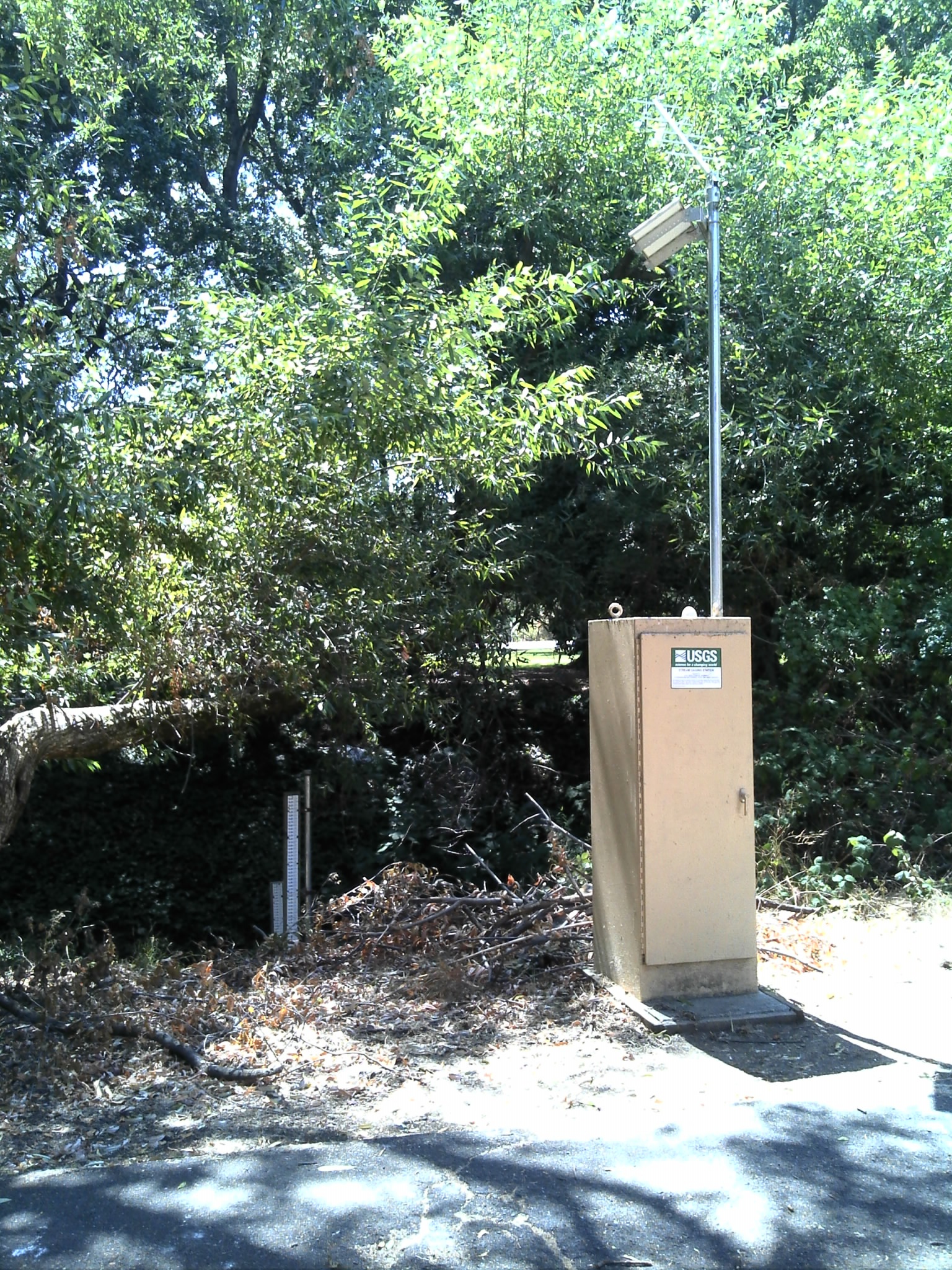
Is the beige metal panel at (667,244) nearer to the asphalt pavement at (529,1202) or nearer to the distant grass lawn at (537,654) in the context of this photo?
the asphalt pavement at (529,1202)

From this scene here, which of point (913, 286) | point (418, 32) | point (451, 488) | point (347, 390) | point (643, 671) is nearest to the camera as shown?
point (643, 671)

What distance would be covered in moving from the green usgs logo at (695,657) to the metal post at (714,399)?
0.34 m

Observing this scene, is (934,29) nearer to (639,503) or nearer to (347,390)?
(639,503)

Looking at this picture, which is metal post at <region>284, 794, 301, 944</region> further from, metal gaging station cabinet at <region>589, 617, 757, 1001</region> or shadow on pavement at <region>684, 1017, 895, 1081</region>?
shadow on pavement at <region>684, 1017, 895, 1081</region>

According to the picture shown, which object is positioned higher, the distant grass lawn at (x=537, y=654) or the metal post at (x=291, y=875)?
the distant grass lawn at (x=537, y=654)

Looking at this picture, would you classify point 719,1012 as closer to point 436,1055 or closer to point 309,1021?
point 436,1055

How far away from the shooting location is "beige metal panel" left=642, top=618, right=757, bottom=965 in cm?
580

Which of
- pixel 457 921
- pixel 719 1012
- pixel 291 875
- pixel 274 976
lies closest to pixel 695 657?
pixel 719 1012

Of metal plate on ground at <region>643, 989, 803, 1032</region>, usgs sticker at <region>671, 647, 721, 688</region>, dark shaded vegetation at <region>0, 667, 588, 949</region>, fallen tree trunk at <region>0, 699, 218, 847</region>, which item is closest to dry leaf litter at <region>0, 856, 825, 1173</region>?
metal plate on ground at <region>643, 989, 803, 1032</region>

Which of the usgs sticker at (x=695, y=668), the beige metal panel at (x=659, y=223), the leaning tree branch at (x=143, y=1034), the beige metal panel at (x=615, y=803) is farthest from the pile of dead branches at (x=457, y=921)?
the beige metal panel at (x=659, y=223)

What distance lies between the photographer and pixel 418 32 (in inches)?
474

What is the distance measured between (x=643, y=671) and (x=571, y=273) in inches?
177

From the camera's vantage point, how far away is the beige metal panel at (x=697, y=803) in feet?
19.0

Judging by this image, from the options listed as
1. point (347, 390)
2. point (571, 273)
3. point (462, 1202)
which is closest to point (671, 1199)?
point (462, 1202)
